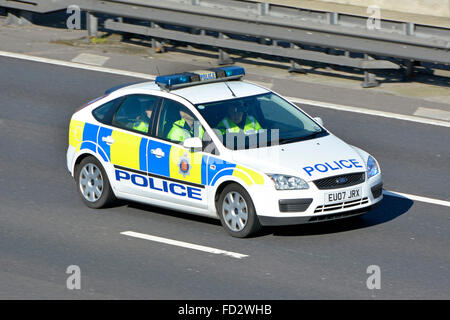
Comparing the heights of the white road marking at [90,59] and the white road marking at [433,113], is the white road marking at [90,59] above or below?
above

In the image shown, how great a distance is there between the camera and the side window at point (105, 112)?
42.5 ft

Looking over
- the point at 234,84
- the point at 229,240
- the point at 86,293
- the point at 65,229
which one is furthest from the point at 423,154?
the point at 86,293

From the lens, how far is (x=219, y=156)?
11734 mm

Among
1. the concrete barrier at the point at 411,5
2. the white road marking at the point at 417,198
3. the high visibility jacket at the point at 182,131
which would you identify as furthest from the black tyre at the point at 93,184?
the concrete barrier at the point at 411,5

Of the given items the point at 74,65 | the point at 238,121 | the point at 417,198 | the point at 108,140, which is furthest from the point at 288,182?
the point at 74,65

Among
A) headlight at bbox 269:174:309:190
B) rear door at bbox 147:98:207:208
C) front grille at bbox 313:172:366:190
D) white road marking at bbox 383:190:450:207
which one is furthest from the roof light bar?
white road marking at bbox 383:190:450:207

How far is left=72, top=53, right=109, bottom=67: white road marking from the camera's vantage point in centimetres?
1994

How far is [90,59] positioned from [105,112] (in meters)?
7.26

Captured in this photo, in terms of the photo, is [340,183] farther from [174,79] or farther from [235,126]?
[174,79]

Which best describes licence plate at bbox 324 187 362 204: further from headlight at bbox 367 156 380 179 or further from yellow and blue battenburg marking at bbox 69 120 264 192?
yellow and blue battenburg marking at bbox 69 120 264 192

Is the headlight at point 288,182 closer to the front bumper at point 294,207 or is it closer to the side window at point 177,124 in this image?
the front bumper at point 294,207

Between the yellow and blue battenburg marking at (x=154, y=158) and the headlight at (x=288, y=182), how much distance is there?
155mm

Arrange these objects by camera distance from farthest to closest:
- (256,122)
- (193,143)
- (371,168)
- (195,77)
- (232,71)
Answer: (232,71) < (195,77) < (256,122) < (371,168) < (193,143)
